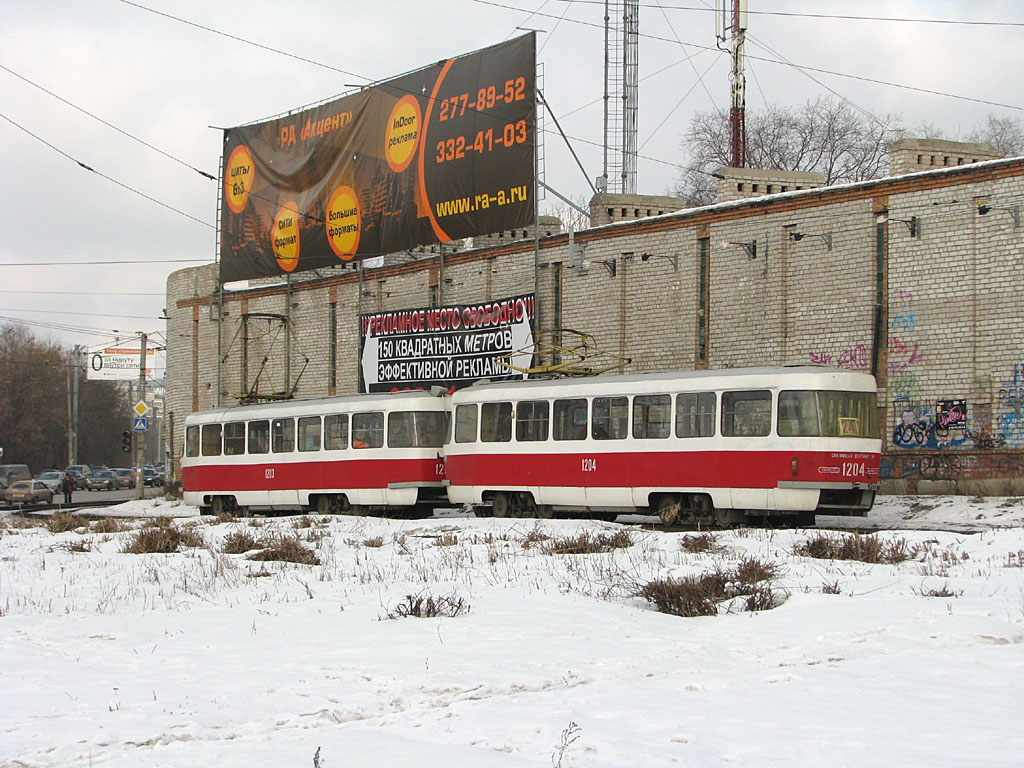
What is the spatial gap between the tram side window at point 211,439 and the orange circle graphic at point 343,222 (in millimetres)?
7680

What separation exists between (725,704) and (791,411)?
1198cm

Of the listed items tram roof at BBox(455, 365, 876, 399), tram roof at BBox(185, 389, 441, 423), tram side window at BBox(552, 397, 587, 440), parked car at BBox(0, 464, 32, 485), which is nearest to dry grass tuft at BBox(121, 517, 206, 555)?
tram side window at BBox(552, 397, 587, 440)

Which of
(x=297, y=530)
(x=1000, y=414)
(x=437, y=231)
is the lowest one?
(x=297, y=530)

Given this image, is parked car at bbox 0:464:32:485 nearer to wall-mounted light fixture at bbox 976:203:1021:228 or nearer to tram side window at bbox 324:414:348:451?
tram side window at bbox 324:414:348:451

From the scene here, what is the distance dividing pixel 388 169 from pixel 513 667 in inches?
1047

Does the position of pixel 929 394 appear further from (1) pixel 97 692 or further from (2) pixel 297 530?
(1) pixel 97 692

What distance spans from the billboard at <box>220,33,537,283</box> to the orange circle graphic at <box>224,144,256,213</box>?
36 mm

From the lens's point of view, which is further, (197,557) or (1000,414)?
(1000,414)

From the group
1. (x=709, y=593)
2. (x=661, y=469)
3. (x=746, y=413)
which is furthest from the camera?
(x=661, y=469)

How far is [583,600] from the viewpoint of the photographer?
9.02 meters

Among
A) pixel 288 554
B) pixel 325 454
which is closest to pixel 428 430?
pixel 325 454

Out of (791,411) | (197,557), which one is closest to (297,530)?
(197,557)

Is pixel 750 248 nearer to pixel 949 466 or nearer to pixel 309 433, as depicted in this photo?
pixel 949 466

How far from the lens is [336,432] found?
78.7 feet
